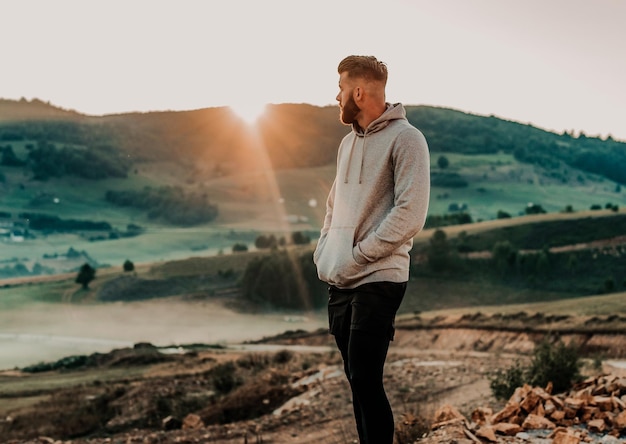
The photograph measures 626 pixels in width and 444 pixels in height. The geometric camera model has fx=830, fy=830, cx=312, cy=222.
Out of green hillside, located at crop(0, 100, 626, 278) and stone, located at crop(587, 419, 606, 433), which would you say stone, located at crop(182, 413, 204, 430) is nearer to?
stone, located at crop(587, 419, 606, 433)

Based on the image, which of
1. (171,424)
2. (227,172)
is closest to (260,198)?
(227,172)

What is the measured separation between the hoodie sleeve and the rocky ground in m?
2.24

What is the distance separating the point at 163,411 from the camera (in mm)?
15484

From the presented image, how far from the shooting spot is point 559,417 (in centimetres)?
632

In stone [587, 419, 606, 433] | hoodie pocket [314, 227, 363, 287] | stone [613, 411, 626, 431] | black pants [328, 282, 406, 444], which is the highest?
hoodie pocket [314, 227, 363, 287]

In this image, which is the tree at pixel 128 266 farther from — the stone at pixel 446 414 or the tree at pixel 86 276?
the stone at pixel 446 414

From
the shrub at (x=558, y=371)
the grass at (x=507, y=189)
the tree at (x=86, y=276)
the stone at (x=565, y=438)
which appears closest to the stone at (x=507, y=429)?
the stone at (x=565, y=438)

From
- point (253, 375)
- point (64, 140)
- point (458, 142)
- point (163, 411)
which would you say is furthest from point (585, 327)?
point (458, 142)

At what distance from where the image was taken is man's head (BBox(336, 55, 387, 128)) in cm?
365

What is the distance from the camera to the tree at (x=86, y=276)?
173ft

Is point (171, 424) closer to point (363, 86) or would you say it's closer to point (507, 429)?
point (507, 429)

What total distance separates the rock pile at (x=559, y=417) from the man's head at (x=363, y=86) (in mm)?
2622

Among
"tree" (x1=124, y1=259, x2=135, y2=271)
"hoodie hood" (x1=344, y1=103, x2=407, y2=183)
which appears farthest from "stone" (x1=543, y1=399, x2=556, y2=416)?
"tree" (x1=124, y1=259, x2=135, y2=271)

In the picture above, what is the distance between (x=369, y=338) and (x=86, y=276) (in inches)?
2027
